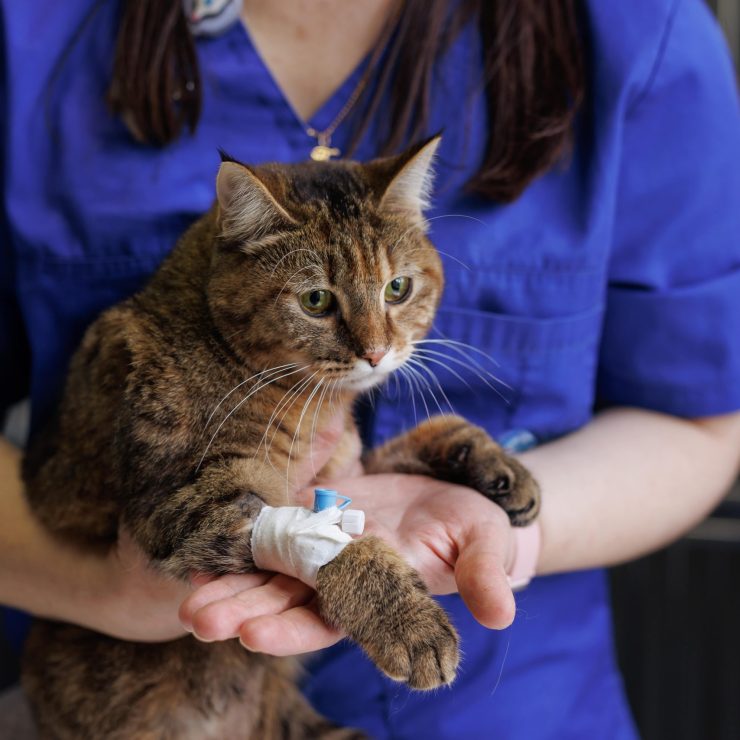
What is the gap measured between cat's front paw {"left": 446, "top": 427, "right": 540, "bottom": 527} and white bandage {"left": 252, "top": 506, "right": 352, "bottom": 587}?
0.27 meters

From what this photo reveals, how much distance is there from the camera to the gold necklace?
118cm

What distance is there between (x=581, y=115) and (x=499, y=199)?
0.19 meters

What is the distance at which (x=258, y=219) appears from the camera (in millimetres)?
919

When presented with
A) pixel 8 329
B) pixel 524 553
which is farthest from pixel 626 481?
pixel 8 329

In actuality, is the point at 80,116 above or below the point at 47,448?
above

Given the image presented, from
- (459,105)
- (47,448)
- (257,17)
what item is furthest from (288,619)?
(257,17)

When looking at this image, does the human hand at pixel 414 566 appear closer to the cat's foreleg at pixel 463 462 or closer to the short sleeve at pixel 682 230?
the cat's foreleg at pixel 463 462

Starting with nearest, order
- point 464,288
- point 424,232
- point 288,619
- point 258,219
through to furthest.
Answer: point 288,619
point 258,219
point 424,232
point 464,288

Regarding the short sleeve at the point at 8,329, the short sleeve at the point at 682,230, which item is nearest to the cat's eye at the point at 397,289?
the short sleeve at the point at 682,230

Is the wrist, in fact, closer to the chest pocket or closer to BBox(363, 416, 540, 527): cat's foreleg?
BBox(363, 416, 540, 527): cat's foreleg

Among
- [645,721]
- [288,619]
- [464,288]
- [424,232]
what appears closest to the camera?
[288,619]

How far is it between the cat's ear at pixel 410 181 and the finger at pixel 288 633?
0.48 m

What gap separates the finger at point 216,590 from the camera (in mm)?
717

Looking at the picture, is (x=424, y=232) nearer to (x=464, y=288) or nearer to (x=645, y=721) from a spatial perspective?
(x=464, y=288)
